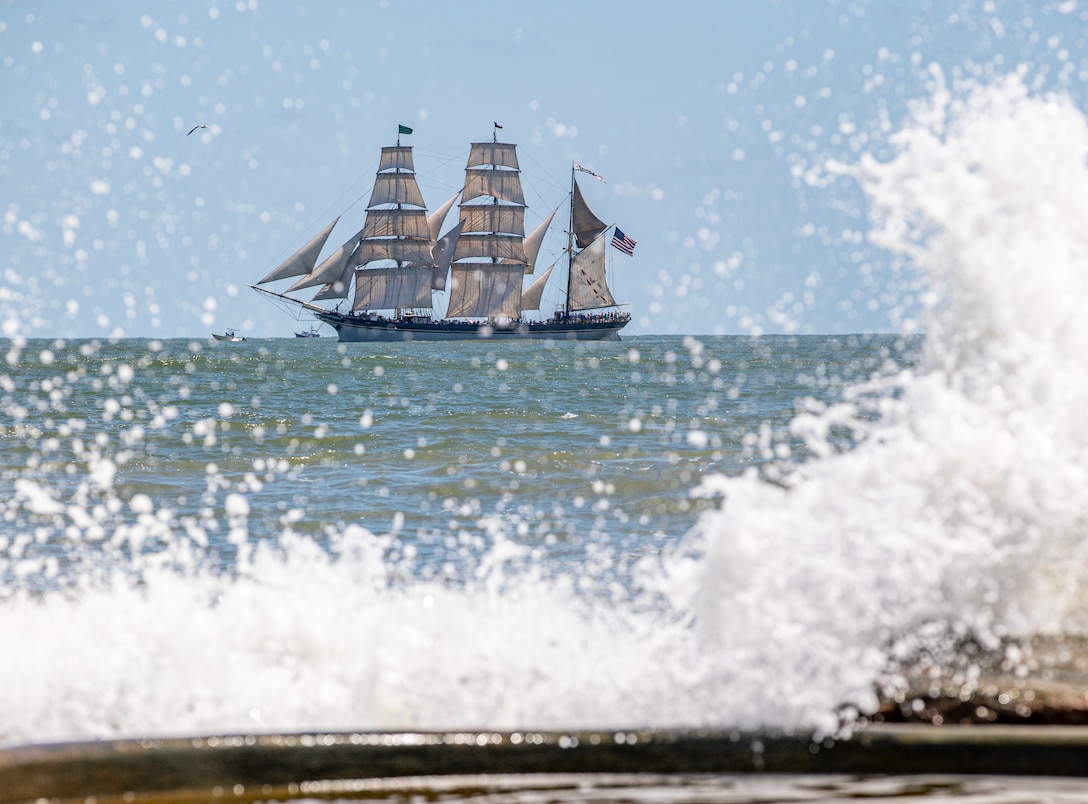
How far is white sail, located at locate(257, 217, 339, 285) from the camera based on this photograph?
285 ft

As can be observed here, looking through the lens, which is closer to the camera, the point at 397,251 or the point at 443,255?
the point at 397,251

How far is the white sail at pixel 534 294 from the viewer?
96.4m

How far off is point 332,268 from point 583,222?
20.7m

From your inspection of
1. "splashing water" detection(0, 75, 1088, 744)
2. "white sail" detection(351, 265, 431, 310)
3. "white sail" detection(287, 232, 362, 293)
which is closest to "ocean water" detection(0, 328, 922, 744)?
"splashing water" detection(0, 75, 1088, 744)

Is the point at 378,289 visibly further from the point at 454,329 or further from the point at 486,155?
the point at 486,155

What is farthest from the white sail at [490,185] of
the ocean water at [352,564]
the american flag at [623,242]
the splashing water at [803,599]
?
the splashing water at [803,599]

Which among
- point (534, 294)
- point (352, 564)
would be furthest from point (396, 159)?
point (352, 564)

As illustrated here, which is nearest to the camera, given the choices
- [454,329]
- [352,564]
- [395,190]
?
[352,564]

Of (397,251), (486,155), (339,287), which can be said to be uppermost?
(486,155)

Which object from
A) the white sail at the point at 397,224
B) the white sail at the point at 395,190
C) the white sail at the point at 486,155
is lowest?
the white sail at the point at 397,224

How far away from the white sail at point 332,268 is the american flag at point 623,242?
2516 centimetres

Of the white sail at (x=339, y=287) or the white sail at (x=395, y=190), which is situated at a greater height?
the white sail at (x=395, y=190)

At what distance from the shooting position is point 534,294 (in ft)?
318

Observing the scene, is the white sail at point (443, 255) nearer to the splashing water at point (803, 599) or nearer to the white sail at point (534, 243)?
the white sail at point (534, 243)
